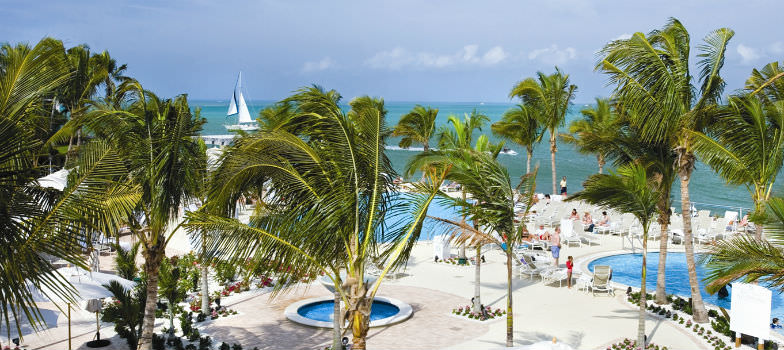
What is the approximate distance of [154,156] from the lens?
9.23 meters

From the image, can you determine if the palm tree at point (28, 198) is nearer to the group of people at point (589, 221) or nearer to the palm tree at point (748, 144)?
the palm tree at point (748, 144)

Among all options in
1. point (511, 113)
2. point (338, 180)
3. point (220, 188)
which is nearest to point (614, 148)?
point (338, 180)

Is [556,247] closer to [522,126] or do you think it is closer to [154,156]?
[522,126]

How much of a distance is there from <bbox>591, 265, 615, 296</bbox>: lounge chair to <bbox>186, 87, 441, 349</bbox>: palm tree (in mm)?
7992

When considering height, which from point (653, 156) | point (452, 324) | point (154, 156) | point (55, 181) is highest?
point (653, 156)

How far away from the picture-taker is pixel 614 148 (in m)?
13.7

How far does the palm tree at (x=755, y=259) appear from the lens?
7719 millimetres

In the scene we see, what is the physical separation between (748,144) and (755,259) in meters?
4.39

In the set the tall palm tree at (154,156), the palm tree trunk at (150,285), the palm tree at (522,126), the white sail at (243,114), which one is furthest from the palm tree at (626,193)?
the white sail at (243,114)

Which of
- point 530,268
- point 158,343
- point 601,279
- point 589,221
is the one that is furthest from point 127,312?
point 589,221

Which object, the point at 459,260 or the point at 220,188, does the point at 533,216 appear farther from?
the point at 220,188

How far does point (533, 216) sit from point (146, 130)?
19.0m

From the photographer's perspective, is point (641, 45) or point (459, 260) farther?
point (459, 260)

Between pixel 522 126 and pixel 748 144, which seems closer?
pixel 748 144
